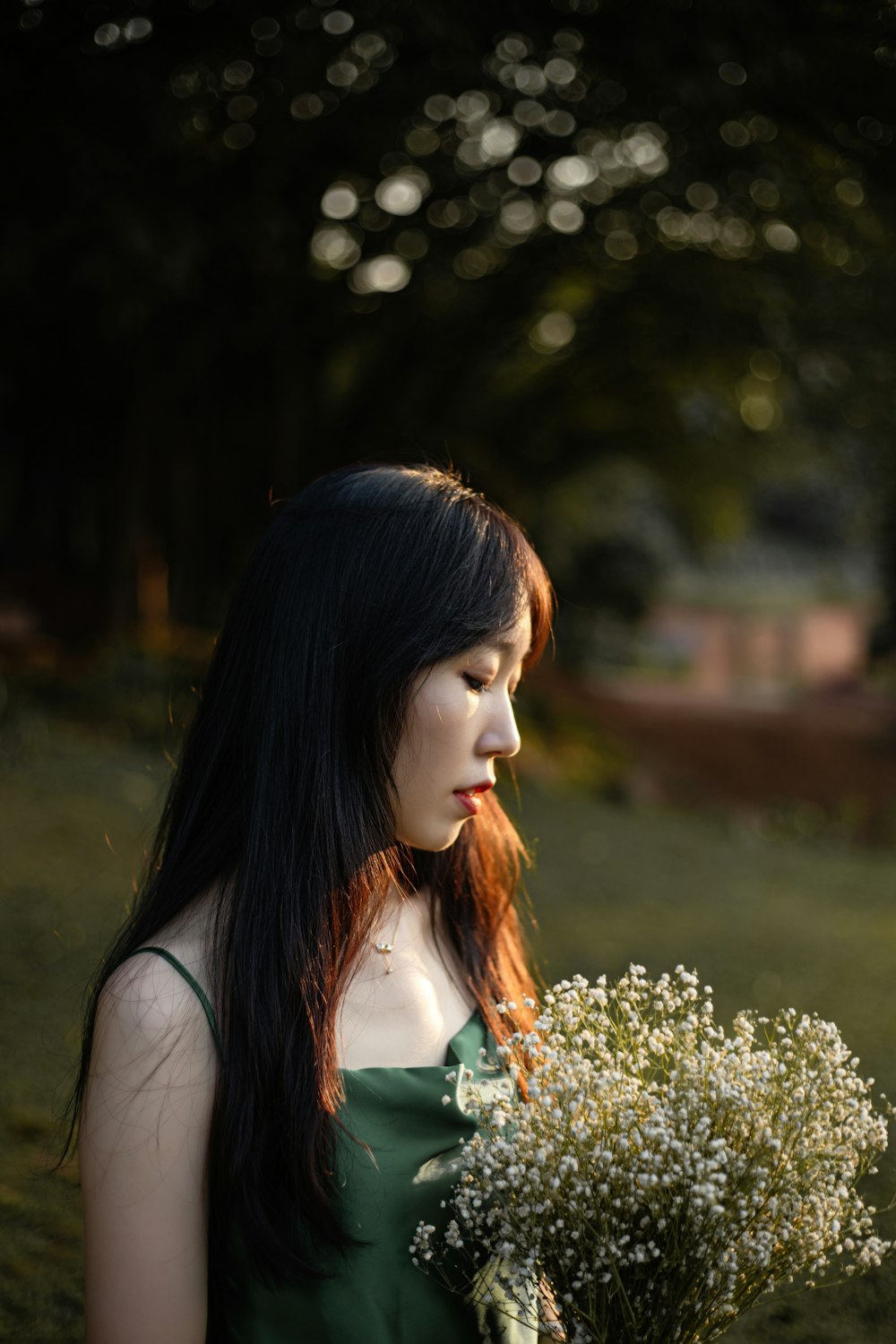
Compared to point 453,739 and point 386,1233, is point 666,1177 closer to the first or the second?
point 386,1233

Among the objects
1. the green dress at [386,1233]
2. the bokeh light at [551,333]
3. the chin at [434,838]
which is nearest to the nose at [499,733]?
the chin at [434,838]

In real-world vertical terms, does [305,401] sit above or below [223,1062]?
above

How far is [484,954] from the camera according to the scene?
204cm

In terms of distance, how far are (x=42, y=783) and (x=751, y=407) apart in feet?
30.3

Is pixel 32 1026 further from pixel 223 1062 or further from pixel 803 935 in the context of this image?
pixel 803 935

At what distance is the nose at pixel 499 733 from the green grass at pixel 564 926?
0.76m

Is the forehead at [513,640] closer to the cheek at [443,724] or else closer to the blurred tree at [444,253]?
the cheek at [443,724]

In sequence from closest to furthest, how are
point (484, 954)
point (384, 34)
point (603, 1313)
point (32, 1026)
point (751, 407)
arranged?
point (603, 1313), point (484, 954), point (32, 1026), point (384, 34), point (751, 407)

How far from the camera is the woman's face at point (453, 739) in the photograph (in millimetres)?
1603

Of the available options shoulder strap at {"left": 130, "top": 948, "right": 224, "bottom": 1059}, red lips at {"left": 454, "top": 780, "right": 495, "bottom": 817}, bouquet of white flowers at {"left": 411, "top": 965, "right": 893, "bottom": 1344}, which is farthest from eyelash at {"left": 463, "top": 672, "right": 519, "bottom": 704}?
shoulder strap at {"left": 130, "top": 948, "right": 224, "bottom": 1059}

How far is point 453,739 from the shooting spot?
63.6 inches

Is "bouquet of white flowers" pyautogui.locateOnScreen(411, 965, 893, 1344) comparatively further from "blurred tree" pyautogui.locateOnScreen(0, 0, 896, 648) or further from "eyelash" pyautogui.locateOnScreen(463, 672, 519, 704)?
"blurred tree" pyautogui.locateOnScreen(0, 0, 896, 648)

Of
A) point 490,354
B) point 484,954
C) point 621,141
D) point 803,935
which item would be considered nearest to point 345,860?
point 484,954

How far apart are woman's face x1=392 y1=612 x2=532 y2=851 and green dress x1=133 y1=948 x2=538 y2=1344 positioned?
0.36 metres
